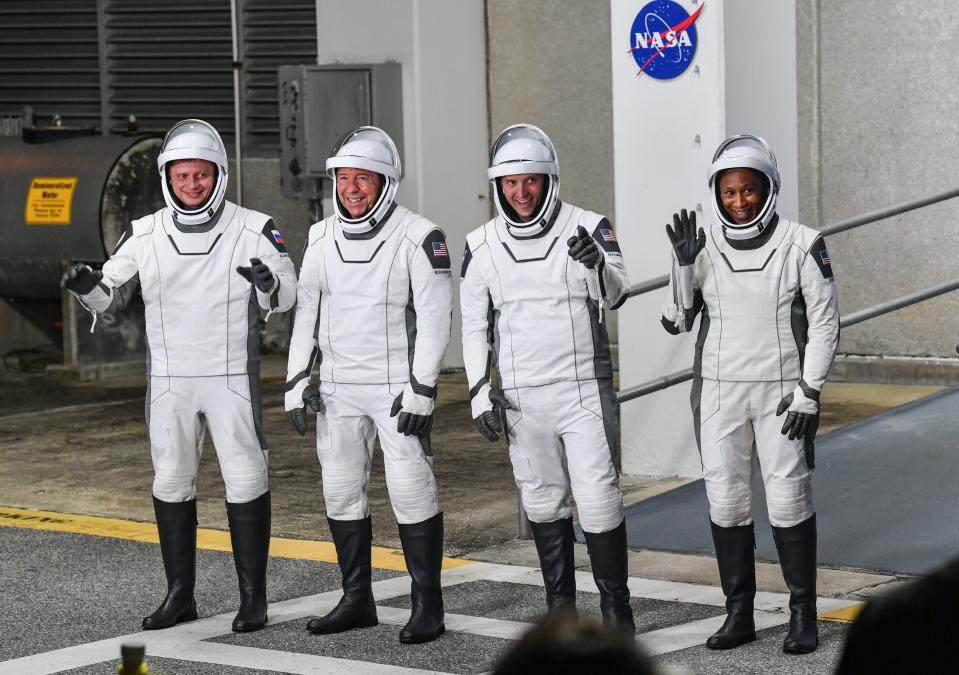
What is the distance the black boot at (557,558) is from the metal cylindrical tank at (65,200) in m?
8.09

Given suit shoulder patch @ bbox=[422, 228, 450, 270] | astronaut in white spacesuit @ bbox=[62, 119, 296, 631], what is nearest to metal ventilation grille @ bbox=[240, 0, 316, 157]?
astronaut in white spacesuit @ bbox=[62, 119, 296, 631]

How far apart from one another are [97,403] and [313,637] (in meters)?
6.71

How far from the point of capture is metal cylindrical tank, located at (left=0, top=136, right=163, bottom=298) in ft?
43.4

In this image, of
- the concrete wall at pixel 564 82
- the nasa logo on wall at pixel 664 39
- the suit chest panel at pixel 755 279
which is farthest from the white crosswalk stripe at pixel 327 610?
the concrete wall at pixel 564 82

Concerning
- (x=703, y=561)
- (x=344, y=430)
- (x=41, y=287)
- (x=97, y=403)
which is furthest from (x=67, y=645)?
(x=41, y=287)

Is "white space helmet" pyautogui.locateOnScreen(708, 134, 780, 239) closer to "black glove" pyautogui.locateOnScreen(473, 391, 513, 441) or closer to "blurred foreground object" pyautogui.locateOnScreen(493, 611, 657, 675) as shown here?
"black glove" pyautogui.locateOnScreen(473, 391, 513, 441)

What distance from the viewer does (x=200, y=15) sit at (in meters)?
15.1

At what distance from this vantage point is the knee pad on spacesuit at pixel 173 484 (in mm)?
6328

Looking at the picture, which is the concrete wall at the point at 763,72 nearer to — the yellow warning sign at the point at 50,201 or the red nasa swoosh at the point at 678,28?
the red nasa swoosh at the point at 678,28

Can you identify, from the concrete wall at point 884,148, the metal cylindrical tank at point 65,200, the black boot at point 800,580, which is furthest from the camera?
the metal cylindrical tank at point 65,200

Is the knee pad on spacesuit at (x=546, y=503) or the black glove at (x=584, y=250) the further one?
the knee pad on spacesuit at (x=546, y=503)

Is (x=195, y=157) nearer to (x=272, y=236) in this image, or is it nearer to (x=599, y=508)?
(x=272, y=236)

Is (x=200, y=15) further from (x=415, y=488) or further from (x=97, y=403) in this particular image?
(x=415, y=488)

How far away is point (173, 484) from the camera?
633 centimetres
